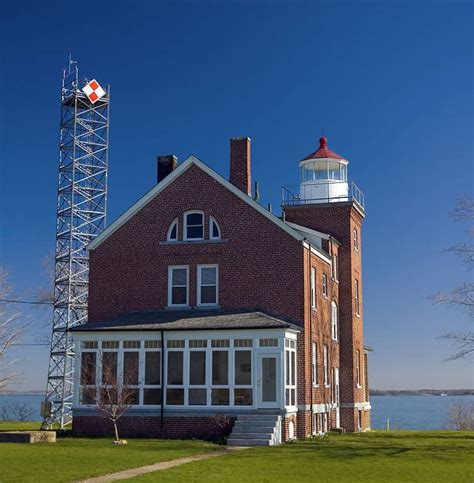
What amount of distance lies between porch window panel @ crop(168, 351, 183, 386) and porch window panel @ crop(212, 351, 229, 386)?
122 cm

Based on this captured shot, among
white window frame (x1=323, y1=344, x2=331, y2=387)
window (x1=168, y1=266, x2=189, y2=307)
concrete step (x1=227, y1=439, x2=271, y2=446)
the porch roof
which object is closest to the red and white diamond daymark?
window (x1=168, y1=266, x2=189, y2=307)

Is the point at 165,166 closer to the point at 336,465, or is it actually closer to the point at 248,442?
the point at 248,442

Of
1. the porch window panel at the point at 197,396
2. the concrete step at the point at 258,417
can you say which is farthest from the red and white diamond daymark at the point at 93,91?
the concrete step at the point at 258,417

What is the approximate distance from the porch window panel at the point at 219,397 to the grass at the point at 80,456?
204cm

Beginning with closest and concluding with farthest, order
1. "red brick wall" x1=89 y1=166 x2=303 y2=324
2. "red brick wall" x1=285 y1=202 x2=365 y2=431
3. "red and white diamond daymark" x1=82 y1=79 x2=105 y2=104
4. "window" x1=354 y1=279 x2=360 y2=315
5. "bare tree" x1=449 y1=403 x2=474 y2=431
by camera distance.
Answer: "red brick wall" x1=89 y1=166 x2=303 y2=324, "red brick wall" x1=285 y1=202 x2=365 y2=431, "window" x1=354 y1=279 x2=360 y2=315, "bare tree" x1=449 y1=403 x2=474 y2=431, "red and white diamond daymark" x1=82 y1=79 x2=105 y2=104

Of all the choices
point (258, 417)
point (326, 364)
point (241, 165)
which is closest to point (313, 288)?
point (326, 364)

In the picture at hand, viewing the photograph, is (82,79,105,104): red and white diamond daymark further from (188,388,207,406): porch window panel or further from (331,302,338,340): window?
(188,388,207,406): porch window panel

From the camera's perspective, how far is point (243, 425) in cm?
2648

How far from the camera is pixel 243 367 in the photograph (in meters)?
27.9

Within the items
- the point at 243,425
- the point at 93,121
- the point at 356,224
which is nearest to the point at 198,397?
the point at 243,425

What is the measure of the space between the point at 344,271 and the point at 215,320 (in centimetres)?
1104

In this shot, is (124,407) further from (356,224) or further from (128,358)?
(356,224)

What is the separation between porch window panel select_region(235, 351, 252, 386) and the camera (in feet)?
91.0

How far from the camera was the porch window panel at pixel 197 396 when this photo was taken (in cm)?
2797
